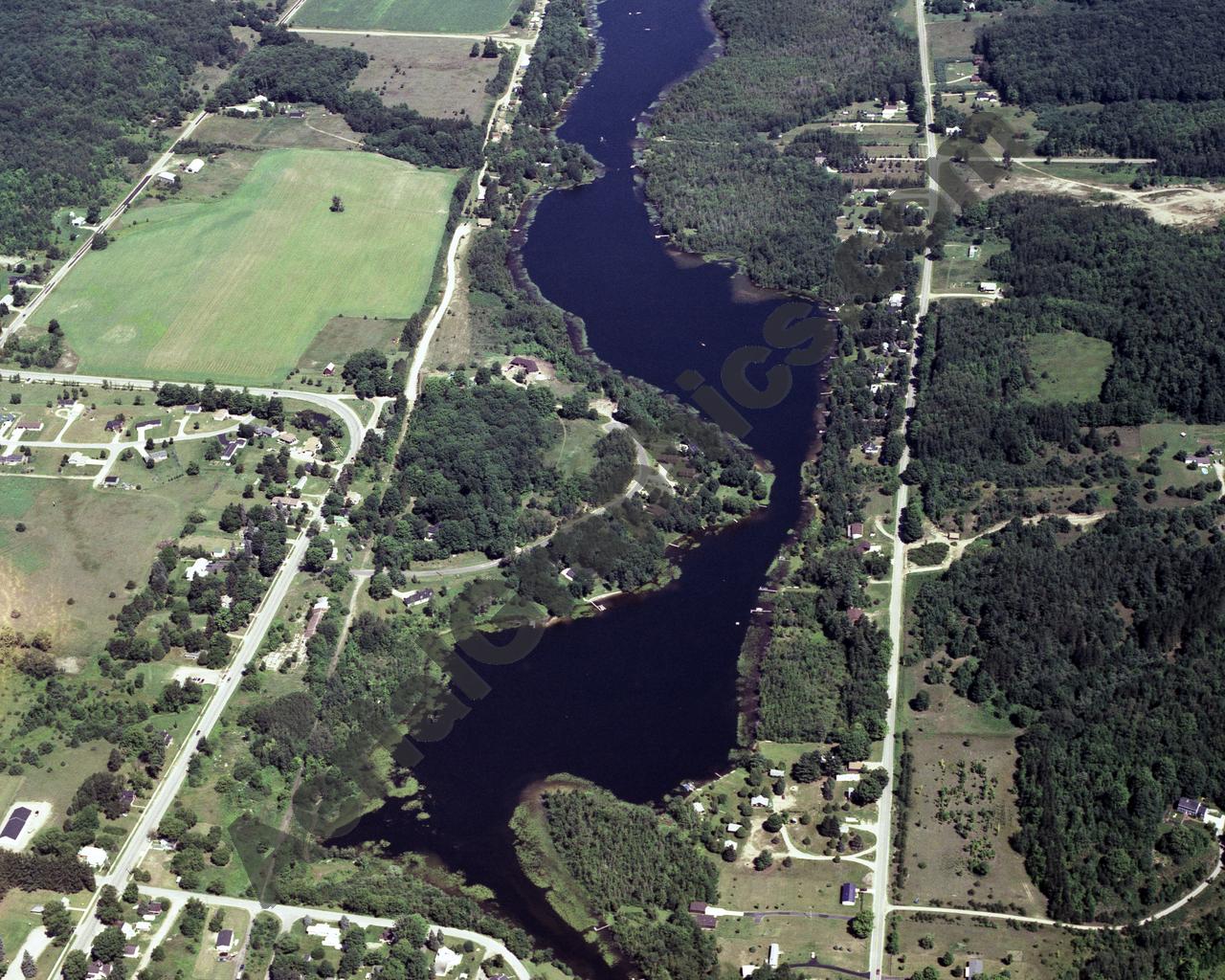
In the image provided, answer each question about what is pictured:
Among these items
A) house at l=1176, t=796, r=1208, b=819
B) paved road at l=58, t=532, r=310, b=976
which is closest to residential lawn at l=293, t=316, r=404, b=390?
paved road at l=58, t=532, r=310, b=976

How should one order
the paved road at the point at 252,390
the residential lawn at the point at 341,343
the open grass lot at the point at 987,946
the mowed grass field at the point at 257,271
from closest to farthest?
the open grass lot at the point at 987,946, the paved road at the point at 252,390, the residential lawn at the point at 341,343, the mowed grass field at the point at 257,271


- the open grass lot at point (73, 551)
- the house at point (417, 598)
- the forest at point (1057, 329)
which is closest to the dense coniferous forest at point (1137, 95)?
the forest at point (1057, 329)

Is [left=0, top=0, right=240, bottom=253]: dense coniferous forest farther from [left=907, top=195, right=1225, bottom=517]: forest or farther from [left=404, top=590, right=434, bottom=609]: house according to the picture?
[left=907, top=195, right=1225, bottom=517]: forest

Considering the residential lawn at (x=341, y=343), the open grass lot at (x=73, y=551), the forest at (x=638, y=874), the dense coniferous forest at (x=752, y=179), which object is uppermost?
the forest at (x=638, y=874)

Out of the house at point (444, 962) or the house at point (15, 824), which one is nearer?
the house at point (444, 962)

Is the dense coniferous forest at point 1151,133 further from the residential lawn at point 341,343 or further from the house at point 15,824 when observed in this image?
the house at point 15,824

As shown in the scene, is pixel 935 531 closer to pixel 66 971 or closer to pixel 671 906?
pixel 671 906
